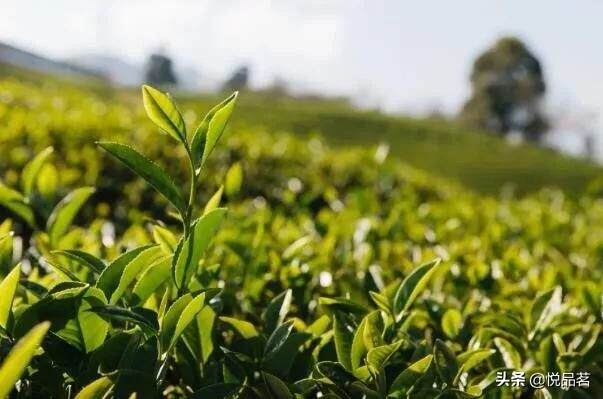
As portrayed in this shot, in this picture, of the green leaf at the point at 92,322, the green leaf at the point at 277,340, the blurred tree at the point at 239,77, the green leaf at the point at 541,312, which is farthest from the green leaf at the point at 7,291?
the blurred tree at the point at 239,77

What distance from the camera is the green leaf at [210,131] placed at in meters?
1.26

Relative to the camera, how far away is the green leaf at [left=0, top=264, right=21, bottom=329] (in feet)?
3.81

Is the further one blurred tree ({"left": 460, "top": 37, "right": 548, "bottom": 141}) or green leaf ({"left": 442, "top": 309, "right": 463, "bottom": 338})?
blurred tree ({"left": 460, "top": 37, "right": 548, "bottom": 141})

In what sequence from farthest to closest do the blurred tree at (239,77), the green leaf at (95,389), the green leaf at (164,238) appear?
the blurred tree at (239,77)
the green leaf at (164,238)
the green leaf at (95,389)

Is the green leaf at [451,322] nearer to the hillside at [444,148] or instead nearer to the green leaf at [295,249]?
the green leaf at [295,249]

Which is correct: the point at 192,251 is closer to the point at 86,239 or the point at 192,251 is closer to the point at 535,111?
the point at 86,239

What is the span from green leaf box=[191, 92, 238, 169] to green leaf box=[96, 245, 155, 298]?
20 cm

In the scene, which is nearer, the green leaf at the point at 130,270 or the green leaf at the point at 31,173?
the green leaf at the point at 130,270

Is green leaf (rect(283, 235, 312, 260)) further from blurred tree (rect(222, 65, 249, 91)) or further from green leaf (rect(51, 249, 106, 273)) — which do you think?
blurred tree (rect(222, 65, 249, 91))

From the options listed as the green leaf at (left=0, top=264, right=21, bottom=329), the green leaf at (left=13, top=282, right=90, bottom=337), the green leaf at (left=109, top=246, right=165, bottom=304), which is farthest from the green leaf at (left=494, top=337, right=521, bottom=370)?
the green leaf at (left=0, top=264, right=21, bottom=329)

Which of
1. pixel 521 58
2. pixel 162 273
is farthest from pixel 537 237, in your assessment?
pixel 521 58

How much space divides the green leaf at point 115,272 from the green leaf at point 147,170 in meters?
0.12

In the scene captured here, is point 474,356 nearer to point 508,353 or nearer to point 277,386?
point 508,353

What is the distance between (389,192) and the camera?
486cm
